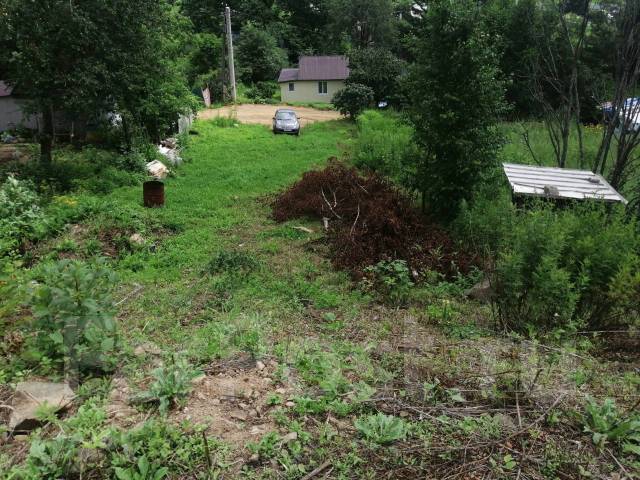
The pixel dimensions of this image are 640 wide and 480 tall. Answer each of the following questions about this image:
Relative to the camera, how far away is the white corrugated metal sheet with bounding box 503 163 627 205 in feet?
23.2

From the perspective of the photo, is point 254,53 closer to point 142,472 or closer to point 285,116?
point 285,116

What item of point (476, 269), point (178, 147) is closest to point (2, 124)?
point (178, 147)

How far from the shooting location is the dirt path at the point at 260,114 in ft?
90.8

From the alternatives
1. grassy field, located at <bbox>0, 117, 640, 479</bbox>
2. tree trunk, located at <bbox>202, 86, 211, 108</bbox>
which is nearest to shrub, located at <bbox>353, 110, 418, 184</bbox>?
grassy field, located at <bbox>0, 117, 640, 479</bbox>

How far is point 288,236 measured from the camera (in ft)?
28.0

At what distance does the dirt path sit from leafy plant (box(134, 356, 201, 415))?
24.1m

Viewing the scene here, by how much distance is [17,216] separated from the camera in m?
8.28

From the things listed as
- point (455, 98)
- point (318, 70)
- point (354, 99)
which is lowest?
point (455, 98)

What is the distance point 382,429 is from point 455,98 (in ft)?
22.4

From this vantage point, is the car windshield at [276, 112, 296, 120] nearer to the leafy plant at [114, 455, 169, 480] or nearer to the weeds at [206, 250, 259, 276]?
the weeds at [206, 250, 259, 276]

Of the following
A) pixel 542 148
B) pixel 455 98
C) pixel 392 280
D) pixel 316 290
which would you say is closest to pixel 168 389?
pixel 316 290

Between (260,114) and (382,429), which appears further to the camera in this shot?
(260,114)

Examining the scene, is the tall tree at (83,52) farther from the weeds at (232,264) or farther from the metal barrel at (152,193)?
the weeds at (232,264)

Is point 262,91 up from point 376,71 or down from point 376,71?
down
